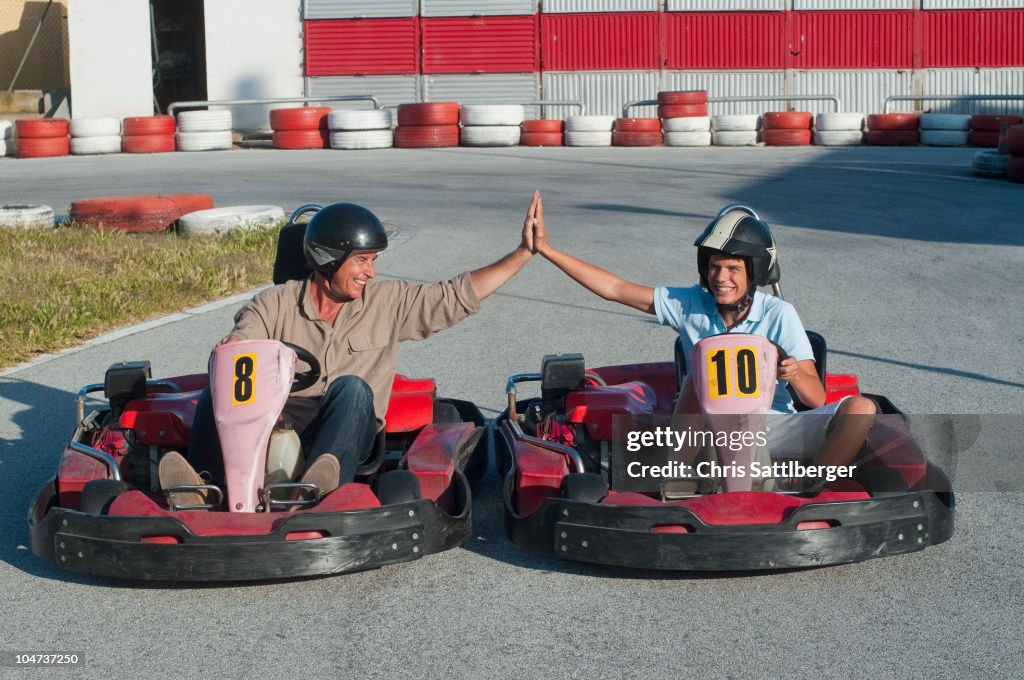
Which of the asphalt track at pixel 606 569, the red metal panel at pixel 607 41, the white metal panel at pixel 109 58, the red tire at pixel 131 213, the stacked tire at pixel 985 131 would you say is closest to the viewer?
the asphalt track at pixel 606 569

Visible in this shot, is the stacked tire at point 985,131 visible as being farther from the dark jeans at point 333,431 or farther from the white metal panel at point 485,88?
the dark jeans at point 333,431

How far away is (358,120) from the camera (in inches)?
891

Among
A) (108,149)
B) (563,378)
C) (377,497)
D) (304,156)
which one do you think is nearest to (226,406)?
(377,497)

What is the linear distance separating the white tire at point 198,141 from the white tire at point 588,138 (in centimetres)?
594

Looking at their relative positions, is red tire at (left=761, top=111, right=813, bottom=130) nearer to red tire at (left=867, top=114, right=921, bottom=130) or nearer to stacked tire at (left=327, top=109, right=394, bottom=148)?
red tire at (left=867, top=114, right=921, bottom=130)

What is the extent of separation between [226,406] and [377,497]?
56 cm

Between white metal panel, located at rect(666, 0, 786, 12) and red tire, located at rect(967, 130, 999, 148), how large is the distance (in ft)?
21.3

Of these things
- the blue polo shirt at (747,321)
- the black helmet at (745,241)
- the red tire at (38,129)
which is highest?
the red tire at (38,129)

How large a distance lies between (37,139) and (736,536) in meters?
20.3

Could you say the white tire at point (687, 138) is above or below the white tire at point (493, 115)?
below

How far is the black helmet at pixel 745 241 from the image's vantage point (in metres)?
4.67

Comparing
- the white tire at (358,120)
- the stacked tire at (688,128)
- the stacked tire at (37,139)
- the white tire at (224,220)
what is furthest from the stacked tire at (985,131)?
the stacked tire at (37,139)

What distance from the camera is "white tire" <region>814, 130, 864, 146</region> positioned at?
22.0 m

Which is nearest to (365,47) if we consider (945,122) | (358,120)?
(358,120)
